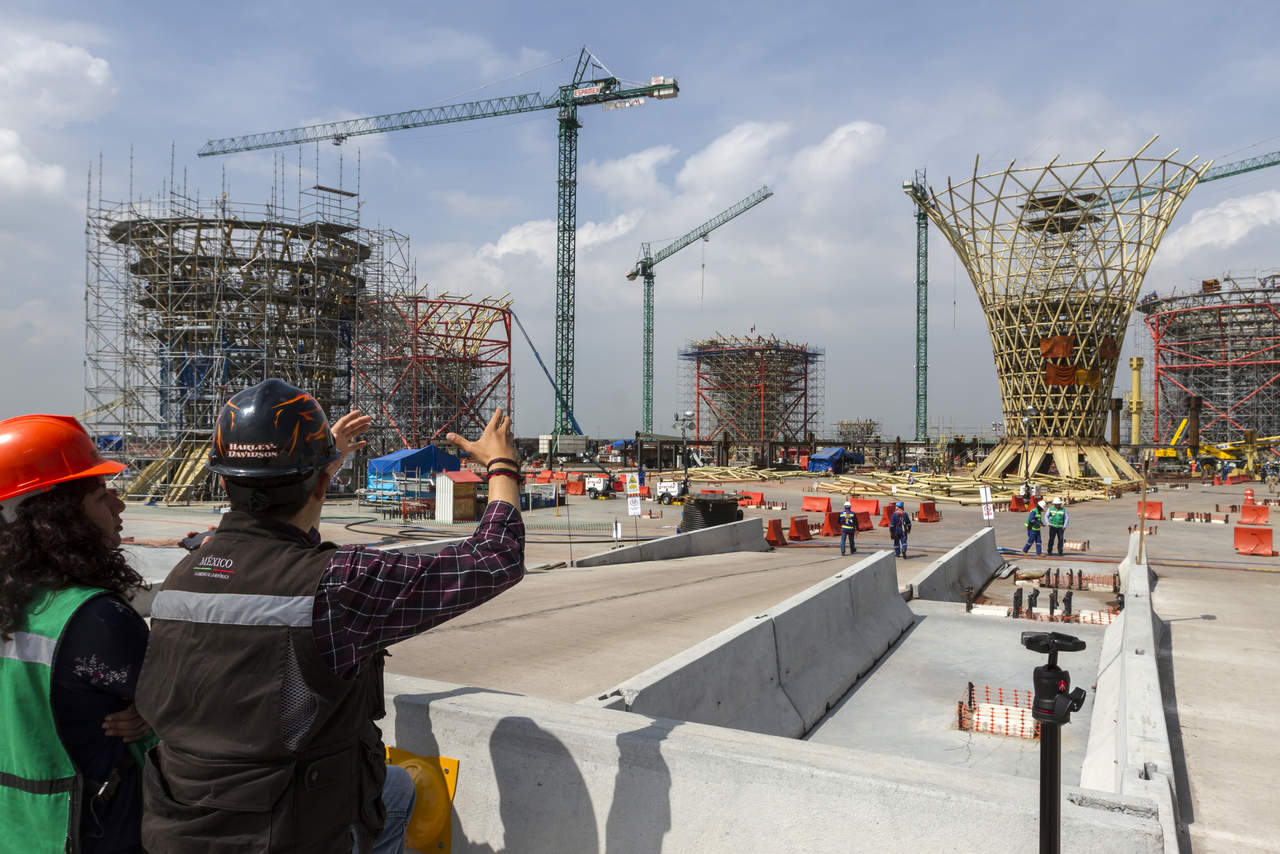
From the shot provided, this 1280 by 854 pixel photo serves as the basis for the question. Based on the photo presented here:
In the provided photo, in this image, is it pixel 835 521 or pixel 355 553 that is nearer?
pixel 355 553

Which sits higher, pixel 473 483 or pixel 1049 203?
pixel 1049 203

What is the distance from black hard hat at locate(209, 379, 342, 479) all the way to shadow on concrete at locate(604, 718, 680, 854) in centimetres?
165

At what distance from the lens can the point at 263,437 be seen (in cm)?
227

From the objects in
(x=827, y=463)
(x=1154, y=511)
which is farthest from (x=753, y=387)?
(x=1154, y=511)

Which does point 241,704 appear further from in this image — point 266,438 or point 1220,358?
point 1220,358

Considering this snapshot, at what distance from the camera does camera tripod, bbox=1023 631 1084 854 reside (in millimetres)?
2570

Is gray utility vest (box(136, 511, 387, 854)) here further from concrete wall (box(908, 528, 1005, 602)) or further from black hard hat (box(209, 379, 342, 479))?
concrete wall (box(908, 528, 1005, 602))

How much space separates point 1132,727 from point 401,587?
186 inches

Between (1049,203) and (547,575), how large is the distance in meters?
43.6

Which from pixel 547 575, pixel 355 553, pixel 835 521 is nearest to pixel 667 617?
pixel 547 575

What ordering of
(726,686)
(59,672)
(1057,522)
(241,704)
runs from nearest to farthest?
(241,704)
(59,672)
(726,686)
(1057,522)

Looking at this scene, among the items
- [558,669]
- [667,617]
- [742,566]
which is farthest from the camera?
[742,566]

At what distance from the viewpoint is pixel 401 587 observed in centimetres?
215

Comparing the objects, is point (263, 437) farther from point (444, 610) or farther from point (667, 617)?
point (667, 617)
